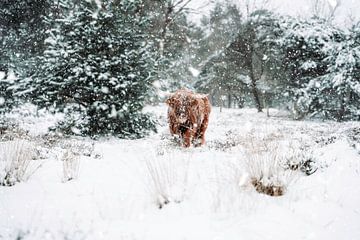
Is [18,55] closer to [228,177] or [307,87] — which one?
[228,177]

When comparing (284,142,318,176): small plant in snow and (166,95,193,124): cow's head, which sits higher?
(166,95,193,124): cow's head

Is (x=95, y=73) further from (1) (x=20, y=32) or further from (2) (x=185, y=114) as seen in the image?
(1) (x=20, y=32)

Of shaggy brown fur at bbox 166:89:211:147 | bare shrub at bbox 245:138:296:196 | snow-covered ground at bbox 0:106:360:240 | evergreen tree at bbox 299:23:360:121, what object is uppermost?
evergreen tree at bbox 299:23:360:121

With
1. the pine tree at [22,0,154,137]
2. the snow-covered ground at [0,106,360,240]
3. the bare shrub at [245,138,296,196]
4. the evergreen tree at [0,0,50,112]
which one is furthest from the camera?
the evergreen tree at [0,0,50,112]

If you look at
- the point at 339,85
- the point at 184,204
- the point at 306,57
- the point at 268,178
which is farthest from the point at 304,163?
the point at 306,57

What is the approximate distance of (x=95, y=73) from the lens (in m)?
10.1

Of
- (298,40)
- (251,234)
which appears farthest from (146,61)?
(298,40)

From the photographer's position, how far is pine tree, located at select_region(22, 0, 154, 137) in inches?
393

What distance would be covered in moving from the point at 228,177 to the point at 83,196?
202cm

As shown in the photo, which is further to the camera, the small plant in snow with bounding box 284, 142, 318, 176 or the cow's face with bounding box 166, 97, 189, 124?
the cow's face with bounding box 166, 97, 189, 124

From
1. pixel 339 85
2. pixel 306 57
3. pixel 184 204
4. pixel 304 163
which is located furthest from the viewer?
pixel 306 57

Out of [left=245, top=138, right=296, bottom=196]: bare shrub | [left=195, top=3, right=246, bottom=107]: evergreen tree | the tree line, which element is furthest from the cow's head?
[left=195, top=3, right=246, bottom=107]: evergreen tree

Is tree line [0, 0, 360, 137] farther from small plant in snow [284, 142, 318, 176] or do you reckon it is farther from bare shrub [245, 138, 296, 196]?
bare shrub [245, 138, 296, 196]

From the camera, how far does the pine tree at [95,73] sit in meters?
9.98
